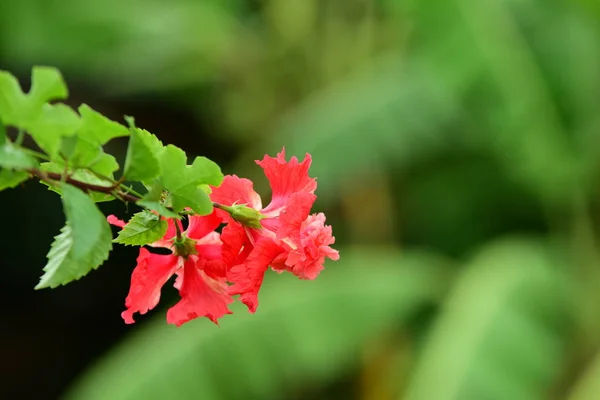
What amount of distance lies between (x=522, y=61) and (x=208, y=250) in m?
2.06

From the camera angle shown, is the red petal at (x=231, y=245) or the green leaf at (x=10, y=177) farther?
the red petal at (x=231, y=245)

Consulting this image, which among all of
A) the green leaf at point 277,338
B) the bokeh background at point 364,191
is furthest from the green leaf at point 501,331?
the green leaf at point 277,338

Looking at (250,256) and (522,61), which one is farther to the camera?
(522,61)

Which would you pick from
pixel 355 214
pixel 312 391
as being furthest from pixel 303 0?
pixel 312 391

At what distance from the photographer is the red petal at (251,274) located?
0.46m

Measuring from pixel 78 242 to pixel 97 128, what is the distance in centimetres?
5

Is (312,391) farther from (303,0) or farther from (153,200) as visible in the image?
(153,200)

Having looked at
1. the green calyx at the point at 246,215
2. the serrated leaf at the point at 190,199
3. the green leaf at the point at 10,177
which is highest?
the green calyx at the point at 246,215

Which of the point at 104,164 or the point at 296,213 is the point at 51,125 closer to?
the point at 104,164

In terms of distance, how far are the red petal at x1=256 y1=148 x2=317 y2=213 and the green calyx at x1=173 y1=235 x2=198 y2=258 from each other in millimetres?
46

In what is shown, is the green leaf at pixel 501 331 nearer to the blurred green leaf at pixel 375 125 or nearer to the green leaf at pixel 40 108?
the blurred green leaf at pixel 375 125

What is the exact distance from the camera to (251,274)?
464 mm

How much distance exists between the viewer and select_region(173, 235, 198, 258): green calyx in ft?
1.61

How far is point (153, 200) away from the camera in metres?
0.43
